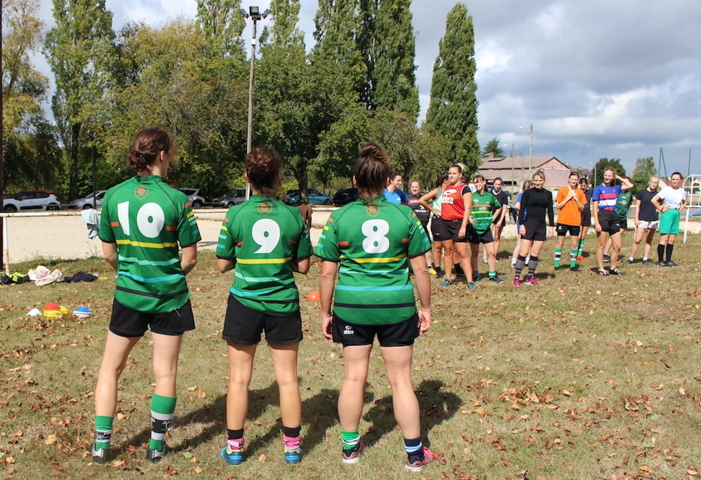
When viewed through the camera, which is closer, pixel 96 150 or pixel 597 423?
pixel 597 423

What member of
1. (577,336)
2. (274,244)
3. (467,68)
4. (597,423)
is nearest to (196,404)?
(274,244)

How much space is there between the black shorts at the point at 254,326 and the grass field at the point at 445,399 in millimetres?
876

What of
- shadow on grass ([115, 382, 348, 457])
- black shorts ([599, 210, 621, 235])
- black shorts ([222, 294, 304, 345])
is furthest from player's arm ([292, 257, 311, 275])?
black shorts ([599, 210, 621, 235])

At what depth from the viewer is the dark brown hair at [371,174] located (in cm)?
354

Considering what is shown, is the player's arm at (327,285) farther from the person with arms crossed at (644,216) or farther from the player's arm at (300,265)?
the person with arms crossed at (644,216)

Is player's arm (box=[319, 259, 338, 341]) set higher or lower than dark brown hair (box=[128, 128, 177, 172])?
lower

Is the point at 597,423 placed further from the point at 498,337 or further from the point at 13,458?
the point at 13,458

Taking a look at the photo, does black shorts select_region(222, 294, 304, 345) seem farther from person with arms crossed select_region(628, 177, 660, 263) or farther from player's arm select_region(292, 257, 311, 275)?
person with arms crossed select_region(628, 177, 660, 263)

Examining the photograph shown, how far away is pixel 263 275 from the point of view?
11.4ft

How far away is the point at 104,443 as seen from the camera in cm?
370

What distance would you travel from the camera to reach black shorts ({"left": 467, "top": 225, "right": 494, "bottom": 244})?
9823 mm

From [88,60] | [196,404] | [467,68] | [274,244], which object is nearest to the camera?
[274,244]

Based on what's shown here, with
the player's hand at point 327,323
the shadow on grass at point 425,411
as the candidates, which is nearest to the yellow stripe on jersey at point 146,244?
the player's hand at point 327,323

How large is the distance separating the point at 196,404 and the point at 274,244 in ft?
6.58
